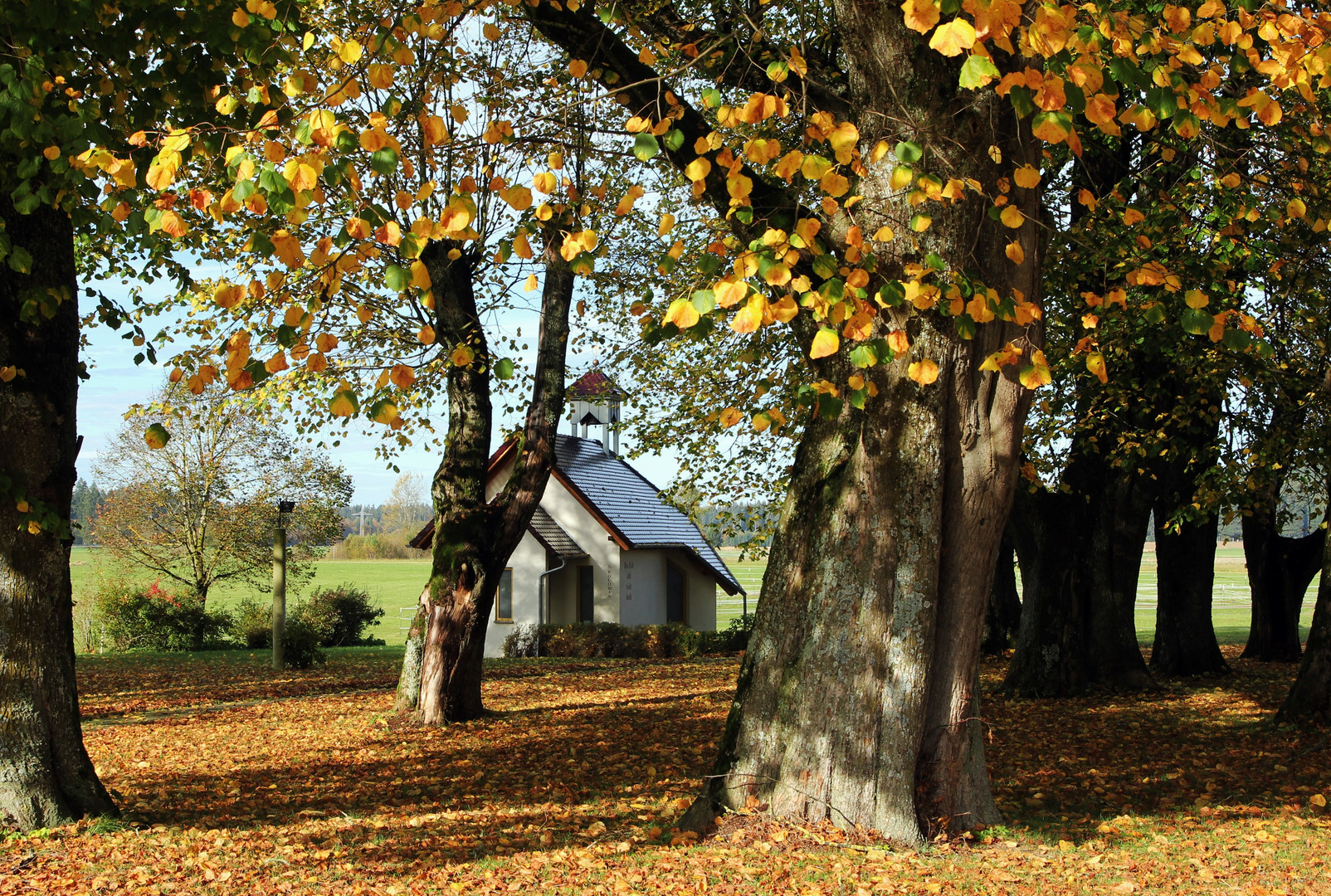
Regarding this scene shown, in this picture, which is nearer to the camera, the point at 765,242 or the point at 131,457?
the point at 765,242

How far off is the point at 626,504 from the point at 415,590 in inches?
1945

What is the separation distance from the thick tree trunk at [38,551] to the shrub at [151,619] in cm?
2553

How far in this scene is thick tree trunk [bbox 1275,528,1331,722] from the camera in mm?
10094

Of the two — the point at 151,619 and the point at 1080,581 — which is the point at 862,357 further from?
the point at 151,619

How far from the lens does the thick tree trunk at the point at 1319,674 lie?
1009cm

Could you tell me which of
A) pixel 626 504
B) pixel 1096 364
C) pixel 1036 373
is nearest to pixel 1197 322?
pixel 1096 364

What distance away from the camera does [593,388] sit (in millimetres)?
16594

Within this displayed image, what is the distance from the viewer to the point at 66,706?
6.30 m

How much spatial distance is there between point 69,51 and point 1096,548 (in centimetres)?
1379

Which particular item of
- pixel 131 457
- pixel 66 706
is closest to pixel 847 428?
pixel 66 706

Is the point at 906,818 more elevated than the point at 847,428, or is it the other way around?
the point at 847,428

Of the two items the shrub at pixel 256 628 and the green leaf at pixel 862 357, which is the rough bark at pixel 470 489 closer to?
the green leaf at pixel 862 357

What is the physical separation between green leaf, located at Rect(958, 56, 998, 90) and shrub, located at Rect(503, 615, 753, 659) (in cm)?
2228

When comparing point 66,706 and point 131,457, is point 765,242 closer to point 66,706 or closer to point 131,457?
point 66,706
